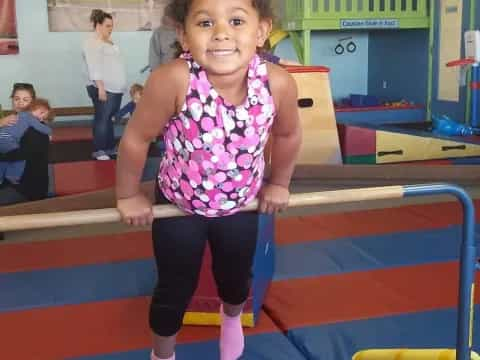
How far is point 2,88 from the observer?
17.6 ft

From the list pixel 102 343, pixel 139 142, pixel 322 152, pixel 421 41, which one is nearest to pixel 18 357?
pixel 102 343

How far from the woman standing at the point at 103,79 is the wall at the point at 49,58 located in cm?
145

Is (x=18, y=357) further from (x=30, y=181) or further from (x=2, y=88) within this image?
(x=2, y=88)

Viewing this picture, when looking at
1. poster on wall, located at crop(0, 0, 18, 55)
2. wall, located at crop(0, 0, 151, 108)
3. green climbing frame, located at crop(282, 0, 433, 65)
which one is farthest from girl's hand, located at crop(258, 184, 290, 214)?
poster on wall, located at crop(0, 0, 18, 55)

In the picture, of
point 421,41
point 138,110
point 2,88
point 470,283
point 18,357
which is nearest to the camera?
point 138,110

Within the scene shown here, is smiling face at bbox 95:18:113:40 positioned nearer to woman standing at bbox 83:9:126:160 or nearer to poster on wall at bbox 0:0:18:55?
woman standing at bbox 83:9:126:160

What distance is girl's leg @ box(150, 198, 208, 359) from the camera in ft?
3.92

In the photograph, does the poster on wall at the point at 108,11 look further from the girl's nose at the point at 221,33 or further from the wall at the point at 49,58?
the girl's nose at the point at 221,33

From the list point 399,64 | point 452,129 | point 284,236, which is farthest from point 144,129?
point 399,64

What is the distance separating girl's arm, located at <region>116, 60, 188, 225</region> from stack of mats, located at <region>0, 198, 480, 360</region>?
47cm

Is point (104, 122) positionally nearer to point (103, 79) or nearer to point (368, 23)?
point (103, 79)

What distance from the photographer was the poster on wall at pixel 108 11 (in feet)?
17.4

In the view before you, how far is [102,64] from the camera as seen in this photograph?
3.99 meters

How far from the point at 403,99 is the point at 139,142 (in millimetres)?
4277
